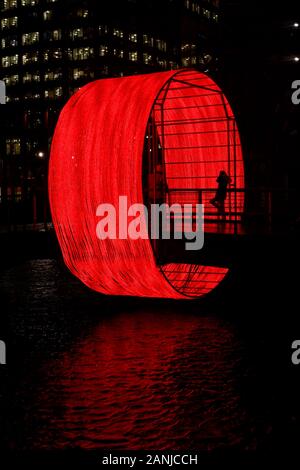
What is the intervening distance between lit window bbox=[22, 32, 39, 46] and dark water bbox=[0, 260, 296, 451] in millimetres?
152645

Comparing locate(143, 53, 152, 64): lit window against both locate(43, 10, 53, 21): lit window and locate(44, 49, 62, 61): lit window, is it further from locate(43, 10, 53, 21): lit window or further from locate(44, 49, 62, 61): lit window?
locate(43, 10, 53, 21): lit window

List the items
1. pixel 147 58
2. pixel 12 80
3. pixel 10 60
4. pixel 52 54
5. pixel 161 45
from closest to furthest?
1. pixel 52 54
2. pixel 147 58
3. pixel 12 80
4. pixel 161 45
5. pixel 10 60

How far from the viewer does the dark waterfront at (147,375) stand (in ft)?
23.5

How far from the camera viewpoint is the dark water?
7.16 meters

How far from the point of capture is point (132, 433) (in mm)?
7176

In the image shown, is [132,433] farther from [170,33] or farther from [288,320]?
[170,33]

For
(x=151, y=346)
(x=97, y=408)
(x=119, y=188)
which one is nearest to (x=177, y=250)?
(x=119, y=188)

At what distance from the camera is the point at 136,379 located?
928 centimetres

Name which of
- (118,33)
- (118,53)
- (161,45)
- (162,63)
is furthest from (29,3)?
(162,63)

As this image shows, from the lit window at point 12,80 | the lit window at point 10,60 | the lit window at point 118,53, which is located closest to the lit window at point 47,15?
the lit window at point 10,60

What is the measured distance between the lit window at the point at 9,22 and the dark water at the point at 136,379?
160122 mm

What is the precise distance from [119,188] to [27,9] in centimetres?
15874

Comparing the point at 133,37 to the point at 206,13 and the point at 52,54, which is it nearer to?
the point at 52,54

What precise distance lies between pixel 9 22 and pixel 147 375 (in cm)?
16791
